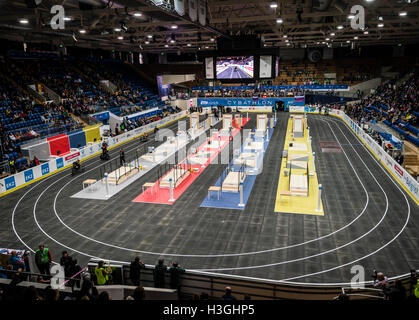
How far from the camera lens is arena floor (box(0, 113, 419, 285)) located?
11.7 meters

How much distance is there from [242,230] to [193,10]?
10.7 m

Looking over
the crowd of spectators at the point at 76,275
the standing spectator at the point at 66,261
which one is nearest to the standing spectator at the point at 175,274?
the crowd of spectators at the point at 76,275

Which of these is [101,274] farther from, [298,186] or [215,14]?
[215,14]

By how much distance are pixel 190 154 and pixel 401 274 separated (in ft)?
61.9

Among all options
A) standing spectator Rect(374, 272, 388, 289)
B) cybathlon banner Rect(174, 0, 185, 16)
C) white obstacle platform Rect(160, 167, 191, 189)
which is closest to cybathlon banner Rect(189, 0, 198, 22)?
cybathlon banner Rect(174, 0, 185, 16)

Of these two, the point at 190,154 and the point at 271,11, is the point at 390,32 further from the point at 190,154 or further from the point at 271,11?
the point at 190,154

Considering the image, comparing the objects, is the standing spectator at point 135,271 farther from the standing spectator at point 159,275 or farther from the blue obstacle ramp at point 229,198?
the blue obstacle ramp at point 229,198

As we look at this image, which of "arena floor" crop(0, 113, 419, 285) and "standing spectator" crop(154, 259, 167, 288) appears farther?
"arena floor" crop(0, 113, 419, 285)

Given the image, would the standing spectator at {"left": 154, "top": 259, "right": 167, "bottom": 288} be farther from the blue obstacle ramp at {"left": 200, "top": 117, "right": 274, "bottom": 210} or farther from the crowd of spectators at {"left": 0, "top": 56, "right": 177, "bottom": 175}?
the crowd of spectators at {"left": 0, "top": 56, "right": 177, "bottom": 175}

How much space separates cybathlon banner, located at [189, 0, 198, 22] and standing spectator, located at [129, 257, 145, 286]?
11.4m

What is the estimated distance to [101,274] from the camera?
9492mm

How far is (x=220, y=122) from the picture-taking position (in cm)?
4372

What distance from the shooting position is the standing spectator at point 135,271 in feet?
31.1
